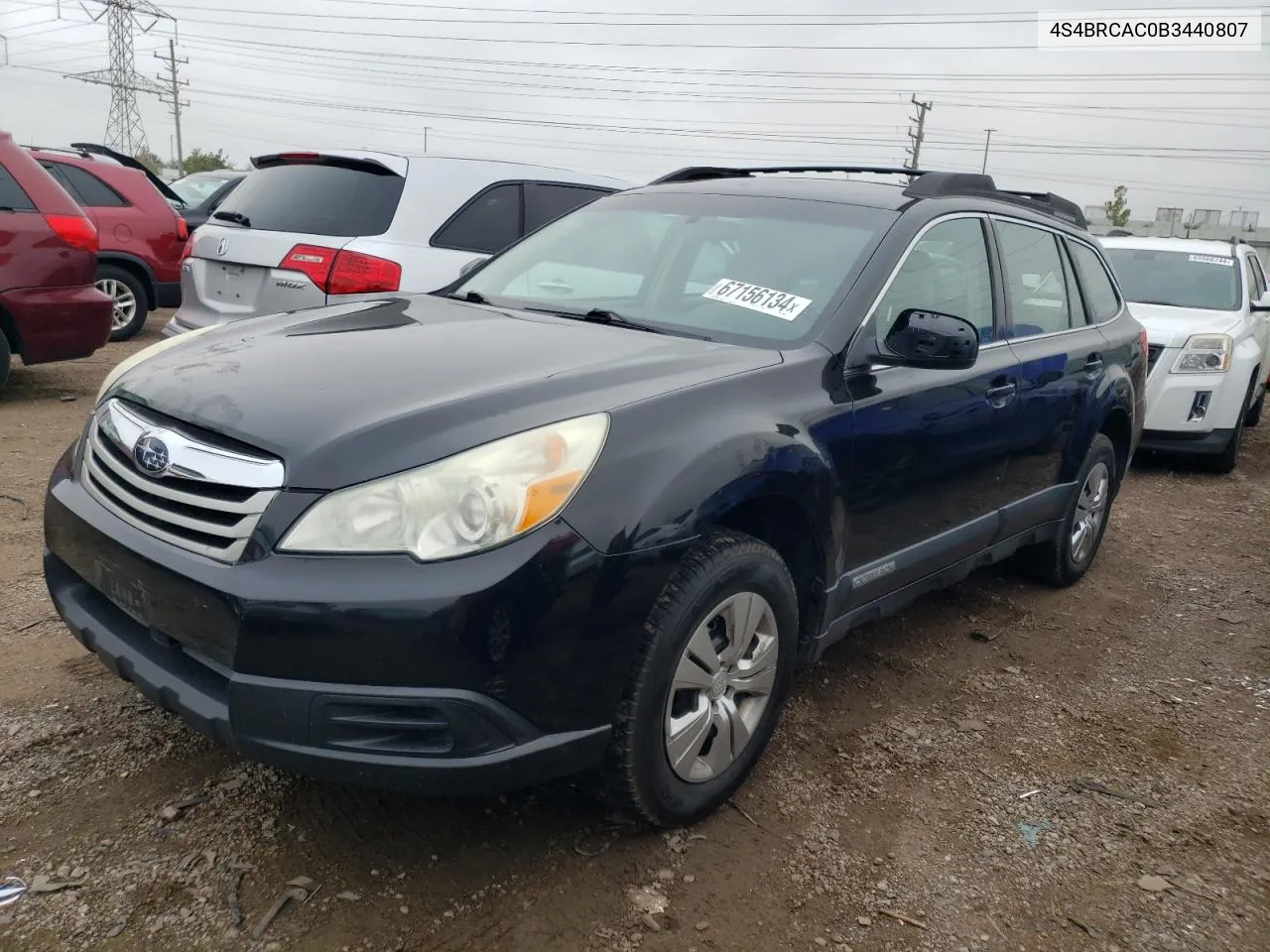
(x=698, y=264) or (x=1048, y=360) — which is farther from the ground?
(x=698, y=264)

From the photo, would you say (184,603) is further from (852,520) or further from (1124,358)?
(1124,358)

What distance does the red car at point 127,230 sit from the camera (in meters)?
9.11

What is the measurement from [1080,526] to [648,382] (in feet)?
9.91

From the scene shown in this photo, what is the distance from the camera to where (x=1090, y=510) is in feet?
15.5

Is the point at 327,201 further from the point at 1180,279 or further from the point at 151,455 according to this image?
the point at 1180,279

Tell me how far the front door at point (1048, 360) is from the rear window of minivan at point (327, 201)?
3260 millimetres

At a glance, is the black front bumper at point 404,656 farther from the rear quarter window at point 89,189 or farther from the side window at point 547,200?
the rear quarter window at point 89,189

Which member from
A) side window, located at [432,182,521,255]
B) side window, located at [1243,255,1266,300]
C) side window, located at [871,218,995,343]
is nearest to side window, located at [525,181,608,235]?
side window, located at [432,182,521,255]

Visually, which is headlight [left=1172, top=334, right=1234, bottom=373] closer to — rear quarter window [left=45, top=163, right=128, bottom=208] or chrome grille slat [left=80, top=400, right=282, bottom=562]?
chrome grille slat [left=80, top=400, right=282, bottom=562]

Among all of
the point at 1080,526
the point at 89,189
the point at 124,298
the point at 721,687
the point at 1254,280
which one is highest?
the point at 89,189

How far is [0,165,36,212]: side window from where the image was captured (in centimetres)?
621

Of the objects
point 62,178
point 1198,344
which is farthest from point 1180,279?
point 62,178

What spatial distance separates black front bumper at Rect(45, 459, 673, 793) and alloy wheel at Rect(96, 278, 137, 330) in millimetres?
8230

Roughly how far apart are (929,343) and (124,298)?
863 cm
